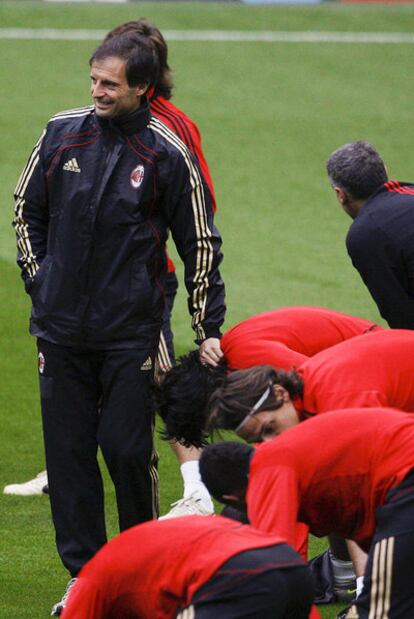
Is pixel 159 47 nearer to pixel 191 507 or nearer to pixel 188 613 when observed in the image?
pixel 191 507

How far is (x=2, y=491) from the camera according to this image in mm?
8383

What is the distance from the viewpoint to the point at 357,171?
684 cm

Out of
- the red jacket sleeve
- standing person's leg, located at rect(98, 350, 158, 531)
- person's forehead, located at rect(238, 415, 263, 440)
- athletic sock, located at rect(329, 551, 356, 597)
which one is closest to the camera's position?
person's forehead, located at rect(238, 415, 263, 440)

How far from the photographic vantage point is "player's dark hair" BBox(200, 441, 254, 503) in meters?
4.99

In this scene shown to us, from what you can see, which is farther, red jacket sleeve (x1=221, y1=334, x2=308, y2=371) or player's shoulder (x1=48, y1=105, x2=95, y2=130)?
player's shoulder (x1=48, y1=105, x2=95, y2=130)

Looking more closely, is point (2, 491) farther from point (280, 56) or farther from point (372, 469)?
point (280, 56)

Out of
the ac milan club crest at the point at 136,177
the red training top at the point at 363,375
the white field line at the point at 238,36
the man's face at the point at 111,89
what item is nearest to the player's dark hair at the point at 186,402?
the red training top at the point at 363,375

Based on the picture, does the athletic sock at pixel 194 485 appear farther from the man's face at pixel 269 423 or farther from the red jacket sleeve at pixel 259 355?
the man's face at pixel 269 423

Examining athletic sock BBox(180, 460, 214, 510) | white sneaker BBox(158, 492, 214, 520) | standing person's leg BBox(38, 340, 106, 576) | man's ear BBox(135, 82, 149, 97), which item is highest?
man's ear BBox(135, 82, 149, 97)

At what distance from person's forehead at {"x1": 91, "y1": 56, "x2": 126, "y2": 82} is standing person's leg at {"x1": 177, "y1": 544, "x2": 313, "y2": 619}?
7.74 feet

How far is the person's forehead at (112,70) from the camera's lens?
621 cm

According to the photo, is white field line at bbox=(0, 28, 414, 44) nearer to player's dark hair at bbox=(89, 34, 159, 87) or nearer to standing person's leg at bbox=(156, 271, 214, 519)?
standing person's leg at bbox=(156, 271, 214, 519)

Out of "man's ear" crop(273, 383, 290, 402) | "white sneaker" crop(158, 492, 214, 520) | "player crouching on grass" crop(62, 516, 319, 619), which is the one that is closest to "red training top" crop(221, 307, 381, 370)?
"man's ear" crop(273, 383, 290, 402)

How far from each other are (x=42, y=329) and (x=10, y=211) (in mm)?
8665
